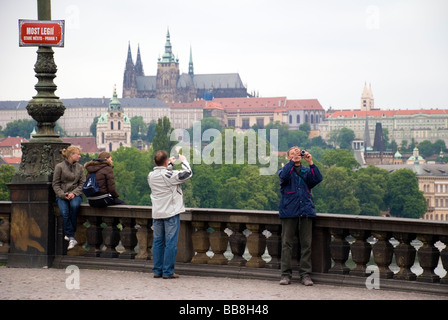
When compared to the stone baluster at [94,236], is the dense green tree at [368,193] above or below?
below

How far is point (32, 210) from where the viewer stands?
1238cm

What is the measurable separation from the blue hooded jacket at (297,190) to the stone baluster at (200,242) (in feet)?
4.48

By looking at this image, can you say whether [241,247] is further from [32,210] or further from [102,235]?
[32,210]

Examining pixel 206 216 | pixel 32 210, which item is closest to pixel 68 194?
pixel 32 210

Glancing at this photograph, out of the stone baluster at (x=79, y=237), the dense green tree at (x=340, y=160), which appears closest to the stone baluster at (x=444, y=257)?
the stone baluster at (x=79, y=237)

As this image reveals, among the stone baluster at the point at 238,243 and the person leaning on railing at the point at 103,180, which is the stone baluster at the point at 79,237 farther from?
the stone baluster at the point at 238,243

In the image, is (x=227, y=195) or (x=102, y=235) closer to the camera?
(x=102, y=235)

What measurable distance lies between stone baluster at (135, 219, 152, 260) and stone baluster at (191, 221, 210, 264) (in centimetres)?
65

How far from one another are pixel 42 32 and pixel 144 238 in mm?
3005

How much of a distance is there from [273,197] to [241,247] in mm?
105094

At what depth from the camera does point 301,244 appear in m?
10.5

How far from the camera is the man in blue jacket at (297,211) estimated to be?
10.5 metres

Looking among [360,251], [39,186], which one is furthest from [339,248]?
[39,186]
